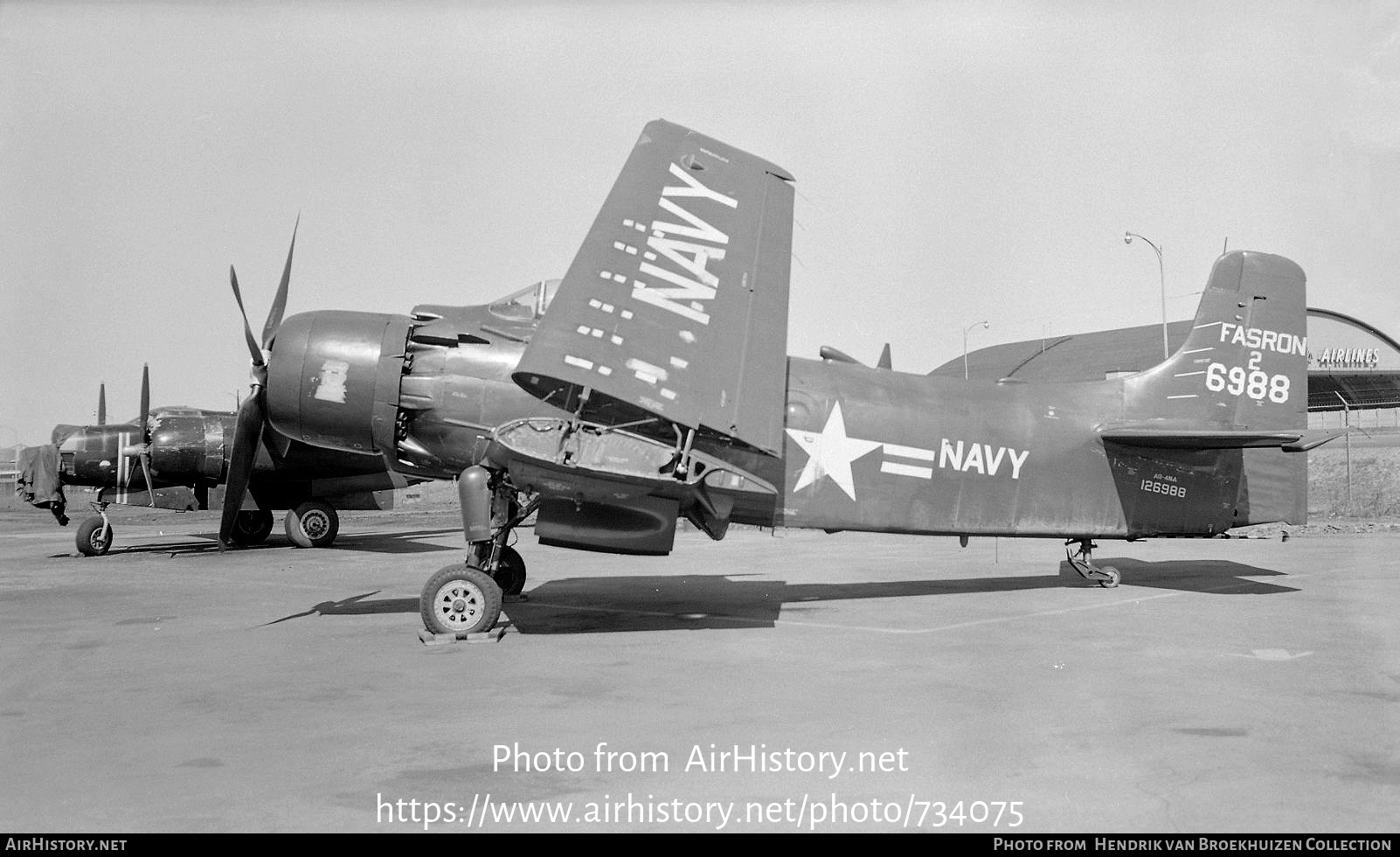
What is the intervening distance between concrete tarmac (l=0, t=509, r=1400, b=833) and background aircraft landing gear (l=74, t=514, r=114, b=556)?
8.69 metres

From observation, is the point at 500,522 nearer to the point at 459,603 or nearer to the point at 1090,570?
the point at 459,603

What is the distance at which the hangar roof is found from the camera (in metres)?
57.3

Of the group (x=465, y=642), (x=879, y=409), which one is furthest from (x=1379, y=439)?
(x=465, y=642)

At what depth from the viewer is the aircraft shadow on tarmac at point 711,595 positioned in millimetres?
11211

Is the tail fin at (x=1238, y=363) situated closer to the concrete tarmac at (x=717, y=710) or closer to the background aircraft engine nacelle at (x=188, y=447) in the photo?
the concrete tarmac at (x=717, y=710)

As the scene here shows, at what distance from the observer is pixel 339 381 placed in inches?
419

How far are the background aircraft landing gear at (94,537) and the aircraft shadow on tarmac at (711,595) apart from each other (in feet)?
37.9

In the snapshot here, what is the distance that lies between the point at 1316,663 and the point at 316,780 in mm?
8059

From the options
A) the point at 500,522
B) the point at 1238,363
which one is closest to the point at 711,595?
the point at 500,522

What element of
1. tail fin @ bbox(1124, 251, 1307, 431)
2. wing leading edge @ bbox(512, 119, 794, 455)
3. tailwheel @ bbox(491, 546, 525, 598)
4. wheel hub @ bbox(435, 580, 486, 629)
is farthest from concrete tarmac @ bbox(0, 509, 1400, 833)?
tail fin @ bbox(1124, 251, 1307, 431)

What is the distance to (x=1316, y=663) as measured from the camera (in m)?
8.49

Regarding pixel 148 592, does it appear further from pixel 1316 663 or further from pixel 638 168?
pixel 1316 663

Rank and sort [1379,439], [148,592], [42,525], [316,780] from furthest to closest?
[1379,439] < [42,525] < [148,592] < [316,780]

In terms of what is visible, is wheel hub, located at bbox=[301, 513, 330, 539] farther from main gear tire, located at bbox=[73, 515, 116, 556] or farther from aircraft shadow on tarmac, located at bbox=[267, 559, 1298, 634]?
aircraft shadow on tarmac, located at bbox=[267, 559, 1298, 634]
